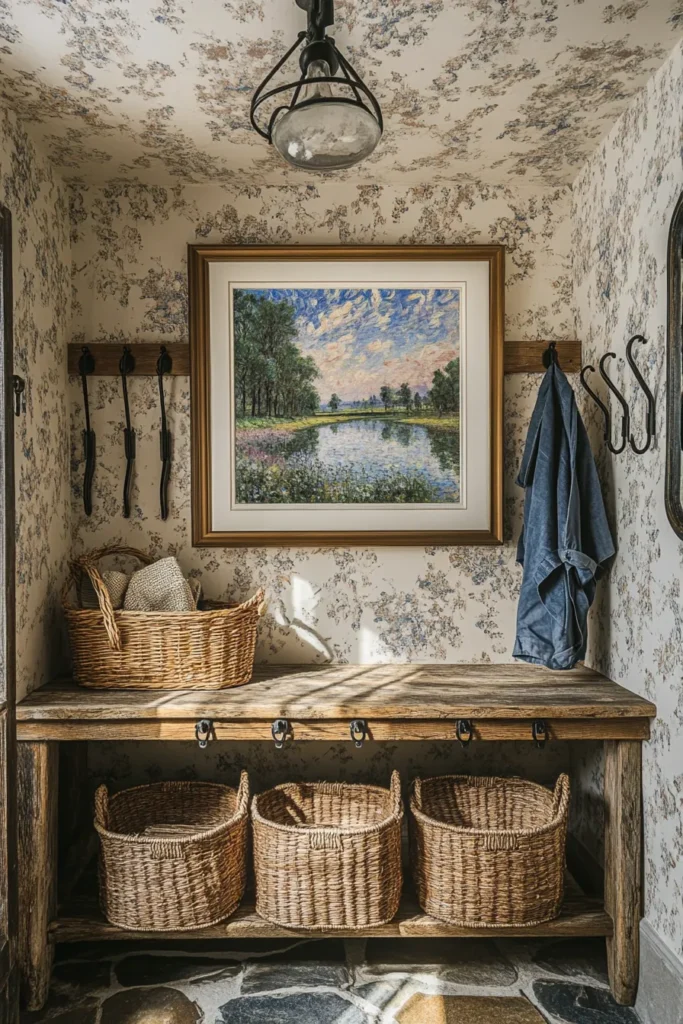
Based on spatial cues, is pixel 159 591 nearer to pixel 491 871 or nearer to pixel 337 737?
pixel 337 737

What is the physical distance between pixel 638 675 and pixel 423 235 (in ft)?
5.37

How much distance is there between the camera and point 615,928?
2.17m

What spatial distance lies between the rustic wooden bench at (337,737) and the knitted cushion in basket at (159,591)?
0.30 metres

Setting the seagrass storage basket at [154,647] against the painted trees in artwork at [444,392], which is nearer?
the seagrass storage basket at [154,647]

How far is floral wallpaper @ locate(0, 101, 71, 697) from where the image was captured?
7.42 feet

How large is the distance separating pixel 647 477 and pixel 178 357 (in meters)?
1.59

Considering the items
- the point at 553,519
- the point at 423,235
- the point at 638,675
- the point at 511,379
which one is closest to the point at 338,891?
the point at 638,675

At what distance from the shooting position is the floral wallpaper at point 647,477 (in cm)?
197

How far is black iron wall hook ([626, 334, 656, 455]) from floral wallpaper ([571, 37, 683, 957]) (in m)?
0.02

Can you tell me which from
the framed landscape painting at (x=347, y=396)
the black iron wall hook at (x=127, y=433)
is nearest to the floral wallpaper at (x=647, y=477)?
the framed landscape painting at (x=347, y=396)

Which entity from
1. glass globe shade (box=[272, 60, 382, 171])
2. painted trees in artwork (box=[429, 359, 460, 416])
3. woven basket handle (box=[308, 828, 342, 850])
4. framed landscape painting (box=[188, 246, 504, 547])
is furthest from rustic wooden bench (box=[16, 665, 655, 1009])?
glass globe shade (box=[272, 60, 382, 171])

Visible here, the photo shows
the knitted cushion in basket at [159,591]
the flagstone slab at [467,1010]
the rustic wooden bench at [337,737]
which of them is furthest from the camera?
the knitted cushion in basket at [159,591]

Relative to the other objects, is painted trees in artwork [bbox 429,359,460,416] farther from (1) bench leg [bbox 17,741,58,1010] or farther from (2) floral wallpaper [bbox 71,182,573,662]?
(1) bench leg [bbox 17,741,58,1010]

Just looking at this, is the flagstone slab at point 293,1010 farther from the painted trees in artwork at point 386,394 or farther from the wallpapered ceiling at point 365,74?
the wallpapered ceiling at point 365,74
